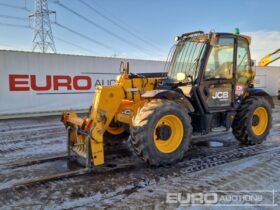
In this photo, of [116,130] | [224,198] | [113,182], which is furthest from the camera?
[116,130]

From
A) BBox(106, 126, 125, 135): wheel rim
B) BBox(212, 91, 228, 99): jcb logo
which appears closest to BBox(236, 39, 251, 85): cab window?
BBox(212, 91, 228, 99): jcb logo

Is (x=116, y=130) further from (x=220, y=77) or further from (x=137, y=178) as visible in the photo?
(x=220, y=77)

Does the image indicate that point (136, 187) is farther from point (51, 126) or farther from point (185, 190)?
point (51, 126)

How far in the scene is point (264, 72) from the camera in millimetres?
20844

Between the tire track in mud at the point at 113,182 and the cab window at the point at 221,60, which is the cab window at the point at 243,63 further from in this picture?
the tire track in mud at the point at 113,182

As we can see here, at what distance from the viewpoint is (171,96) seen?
5.22 metres

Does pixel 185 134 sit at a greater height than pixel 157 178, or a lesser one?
greater

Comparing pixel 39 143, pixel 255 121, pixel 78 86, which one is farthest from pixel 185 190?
pixel 78 86

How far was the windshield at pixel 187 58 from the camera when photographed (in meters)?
5.71

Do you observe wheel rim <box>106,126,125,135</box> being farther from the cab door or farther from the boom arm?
the boom arm

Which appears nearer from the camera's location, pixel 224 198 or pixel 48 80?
pixel 224 198

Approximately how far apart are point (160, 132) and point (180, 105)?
0.61 m

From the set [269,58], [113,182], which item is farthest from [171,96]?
[269,58]

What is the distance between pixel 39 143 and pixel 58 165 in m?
1.93
